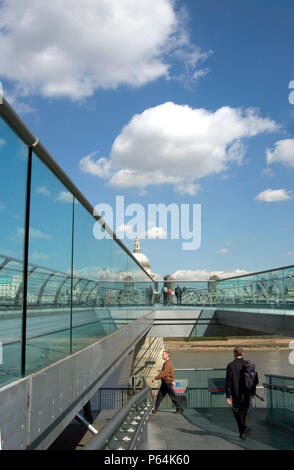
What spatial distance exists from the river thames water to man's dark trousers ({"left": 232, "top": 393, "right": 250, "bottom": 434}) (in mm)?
38922

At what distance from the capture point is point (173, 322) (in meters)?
24.8

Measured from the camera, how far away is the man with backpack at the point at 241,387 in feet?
24.6

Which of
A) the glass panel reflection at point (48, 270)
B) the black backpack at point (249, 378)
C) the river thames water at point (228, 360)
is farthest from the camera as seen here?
the river thames water at point (228, 360)

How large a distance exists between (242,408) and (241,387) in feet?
1.16

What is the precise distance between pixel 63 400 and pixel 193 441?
12.4 feet

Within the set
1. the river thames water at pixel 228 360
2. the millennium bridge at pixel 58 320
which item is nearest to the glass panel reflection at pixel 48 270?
the millennium bridge at pixel 58 320

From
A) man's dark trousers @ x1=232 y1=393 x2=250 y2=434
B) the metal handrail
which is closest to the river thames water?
man's dark trousers @ x1=232 y1=393 x2=250 y2=434

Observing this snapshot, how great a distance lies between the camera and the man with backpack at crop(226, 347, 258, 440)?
7492mm

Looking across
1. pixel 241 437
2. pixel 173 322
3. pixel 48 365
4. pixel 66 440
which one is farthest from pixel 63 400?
pixel 173 322

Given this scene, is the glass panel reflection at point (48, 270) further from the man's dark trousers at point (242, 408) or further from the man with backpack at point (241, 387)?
the man's dark trousers at point (242, 408)

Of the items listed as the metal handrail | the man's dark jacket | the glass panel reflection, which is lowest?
the man's dark jacket

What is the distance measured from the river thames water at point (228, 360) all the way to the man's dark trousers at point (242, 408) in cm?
3892

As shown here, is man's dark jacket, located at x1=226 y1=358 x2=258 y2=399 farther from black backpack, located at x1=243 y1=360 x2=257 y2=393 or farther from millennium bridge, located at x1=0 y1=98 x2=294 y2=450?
millennium bridge, located at x1=0 y1=98 x2=294 y2=450

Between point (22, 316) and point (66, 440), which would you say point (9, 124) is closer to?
point (22, 316)
